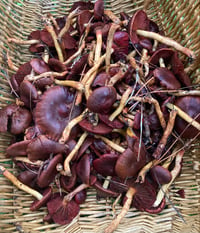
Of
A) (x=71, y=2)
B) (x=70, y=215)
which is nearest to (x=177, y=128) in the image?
(x=70, y=215)

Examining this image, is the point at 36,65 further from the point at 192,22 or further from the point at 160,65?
the point at 192,22

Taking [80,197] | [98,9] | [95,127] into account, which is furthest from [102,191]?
[98,9]

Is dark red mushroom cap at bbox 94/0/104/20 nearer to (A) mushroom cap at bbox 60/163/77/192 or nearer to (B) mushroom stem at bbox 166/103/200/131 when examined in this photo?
(B) mushroom stem at bbox 166/103/200/131

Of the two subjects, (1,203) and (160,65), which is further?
(160,65)

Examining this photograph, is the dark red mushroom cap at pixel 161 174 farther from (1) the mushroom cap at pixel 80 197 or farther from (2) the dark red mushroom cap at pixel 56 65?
(2) the dark red mushroom cap at pixel 56 65

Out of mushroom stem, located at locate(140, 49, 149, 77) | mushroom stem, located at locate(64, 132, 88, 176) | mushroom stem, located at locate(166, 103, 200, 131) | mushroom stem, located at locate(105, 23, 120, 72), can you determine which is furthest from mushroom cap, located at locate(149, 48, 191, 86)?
mushroom stem, located at locate(64, 132, 88, 176)

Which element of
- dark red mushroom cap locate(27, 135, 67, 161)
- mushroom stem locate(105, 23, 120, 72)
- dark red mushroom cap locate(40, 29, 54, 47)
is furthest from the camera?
dark red mushroom cap locate(40, 29, 54, 47)

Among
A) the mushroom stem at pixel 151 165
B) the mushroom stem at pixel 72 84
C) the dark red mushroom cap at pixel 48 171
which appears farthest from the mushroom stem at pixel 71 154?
the mushroom stem at pixel 151 165
